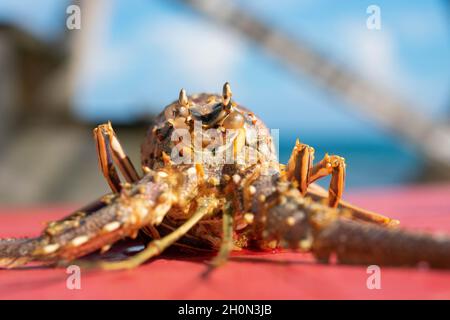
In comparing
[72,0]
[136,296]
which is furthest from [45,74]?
[136,296]

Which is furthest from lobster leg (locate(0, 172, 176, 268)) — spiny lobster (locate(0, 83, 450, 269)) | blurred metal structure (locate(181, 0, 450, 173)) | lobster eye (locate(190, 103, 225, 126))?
blurred metal structure (locate(181, 0, 450, 173))

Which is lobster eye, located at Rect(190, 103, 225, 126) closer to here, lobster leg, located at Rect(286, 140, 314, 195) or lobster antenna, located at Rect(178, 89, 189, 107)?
lobster antenna, located at Rect(178, 89, 189, 107)

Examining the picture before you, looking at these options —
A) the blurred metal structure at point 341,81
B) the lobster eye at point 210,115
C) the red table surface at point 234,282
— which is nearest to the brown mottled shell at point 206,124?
the lobster eye at point 210,115

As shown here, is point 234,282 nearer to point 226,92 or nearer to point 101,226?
point 101,226

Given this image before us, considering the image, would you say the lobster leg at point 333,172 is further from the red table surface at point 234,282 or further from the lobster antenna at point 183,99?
the lobster antenna at point 183,99

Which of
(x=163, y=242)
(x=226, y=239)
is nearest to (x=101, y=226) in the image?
(x=163, y=242)

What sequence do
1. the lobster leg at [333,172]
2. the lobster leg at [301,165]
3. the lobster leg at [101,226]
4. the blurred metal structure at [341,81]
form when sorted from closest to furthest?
the lobster leg at [101,226] < the lobster leg at [301,165] < the lobster leg at [333,172] < the blurred metal structure at [341,81]
